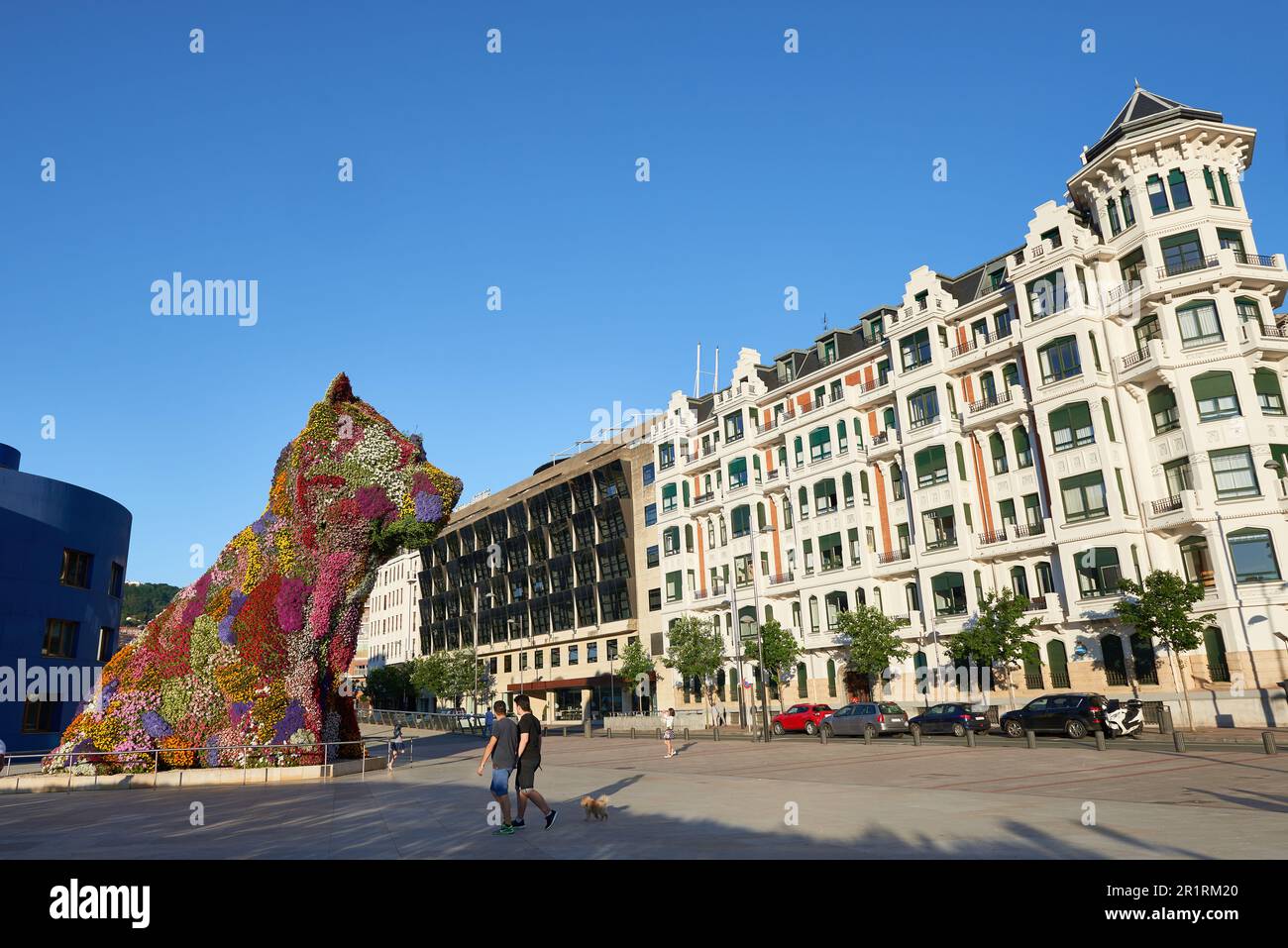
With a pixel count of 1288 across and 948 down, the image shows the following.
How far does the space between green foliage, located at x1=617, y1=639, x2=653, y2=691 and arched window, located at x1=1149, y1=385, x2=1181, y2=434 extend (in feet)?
112

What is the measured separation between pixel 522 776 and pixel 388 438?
39.7ft

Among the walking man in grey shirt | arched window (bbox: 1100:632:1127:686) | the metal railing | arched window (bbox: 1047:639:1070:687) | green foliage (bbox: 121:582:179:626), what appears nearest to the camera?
the walking man in grey shirt

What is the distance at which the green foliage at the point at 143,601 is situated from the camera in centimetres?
12400

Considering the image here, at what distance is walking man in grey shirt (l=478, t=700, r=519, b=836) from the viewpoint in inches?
389

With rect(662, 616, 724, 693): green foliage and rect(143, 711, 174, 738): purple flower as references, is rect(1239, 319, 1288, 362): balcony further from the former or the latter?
rect(143, 711, 174, 738): purple flower

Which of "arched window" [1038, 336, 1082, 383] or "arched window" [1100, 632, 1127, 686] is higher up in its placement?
"arched window" [1038, 336, 1082, 383]

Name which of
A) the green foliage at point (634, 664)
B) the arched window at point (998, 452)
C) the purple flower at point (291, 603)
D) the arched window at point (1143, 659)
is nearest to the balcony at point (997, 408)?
the arched window at point (998, 452)

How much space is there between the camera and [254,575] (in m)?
19.0

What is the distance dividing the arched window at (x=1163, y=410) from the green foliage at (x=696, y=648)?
2691 cm

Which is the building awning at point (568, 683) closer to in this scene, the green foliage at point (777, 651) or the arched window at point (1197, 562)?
the green foliage at point (777, 651)

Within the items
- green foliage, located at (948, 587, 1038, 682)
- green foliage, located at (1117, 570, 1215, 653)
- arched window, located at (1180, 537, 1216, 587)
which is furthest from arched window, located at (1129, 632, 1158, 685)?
green foliage, located at (948, 587, 1038, 682)

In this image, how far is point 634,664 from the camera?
56938mm

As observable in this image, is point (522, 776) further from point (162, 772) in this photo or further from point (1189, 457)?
point (1189, 457)

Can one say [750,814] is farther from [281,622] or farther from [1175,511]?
[1175,511]
